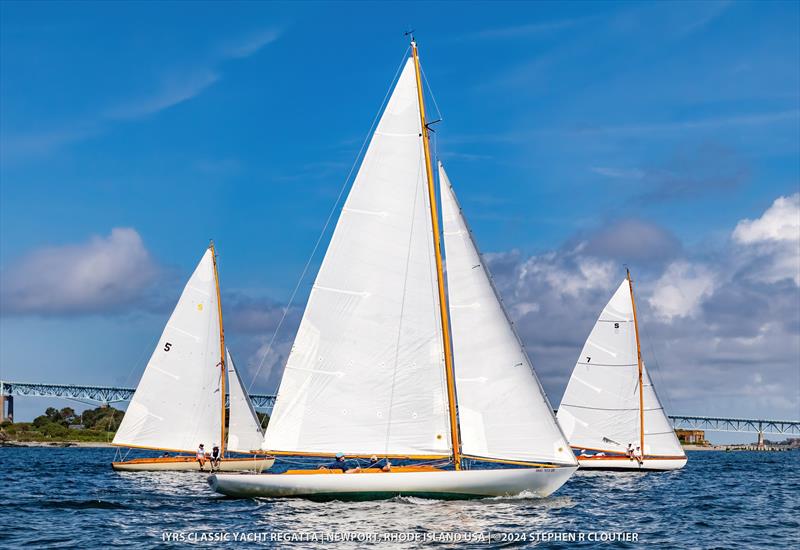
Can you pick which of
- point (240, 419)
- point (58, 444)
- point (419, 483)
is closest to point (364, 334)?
point (419, 483)

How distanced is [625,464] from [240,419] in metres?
27.9

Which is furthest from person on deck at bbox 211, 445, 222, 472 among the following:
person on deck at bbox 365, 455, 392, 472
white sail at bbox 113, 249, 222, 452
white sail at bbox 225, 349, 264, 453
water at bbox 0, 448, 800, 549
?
person on deck at bbox 365, 455, 392, 472

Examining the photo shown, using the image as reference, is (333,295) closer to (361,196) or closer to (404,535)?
(361,196)

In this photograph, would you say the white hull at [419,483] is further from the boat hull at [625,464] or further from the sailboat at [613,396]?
the sailboat at [613,396]

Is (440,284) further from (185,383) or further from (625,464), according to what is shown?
(625,464)

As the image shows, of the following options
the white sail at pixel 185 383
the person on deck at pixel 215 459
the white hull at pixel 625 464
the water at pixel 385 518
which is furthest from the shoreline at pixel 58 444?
the water at pixel 385 518

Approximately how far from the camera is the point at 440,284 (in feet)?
123

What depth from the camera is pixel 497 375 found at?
119ft

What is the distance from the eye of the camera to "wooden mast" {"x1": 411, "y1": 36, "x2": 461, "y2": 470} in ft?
120

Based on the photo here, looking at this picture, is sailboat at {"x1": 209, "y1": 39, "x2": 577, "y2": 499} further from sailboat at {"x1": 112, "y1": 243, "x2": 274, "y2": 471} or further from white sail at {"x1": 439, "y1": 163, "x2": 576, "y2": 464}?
sailboat at {"x1": 112, "y1": 243, "x2": 274, "y2": 471}

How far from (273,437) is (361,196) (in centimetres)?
1000

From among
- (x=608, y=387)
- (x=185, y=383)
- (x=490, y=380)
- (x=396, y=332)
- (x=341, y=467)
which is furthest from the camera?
(x=608, y=387)

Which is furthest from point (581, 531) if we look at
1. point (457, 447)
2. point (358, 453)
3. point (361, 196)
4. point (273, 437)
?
point (361, 196)

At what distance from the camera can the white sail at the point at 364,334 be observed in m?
37.2
